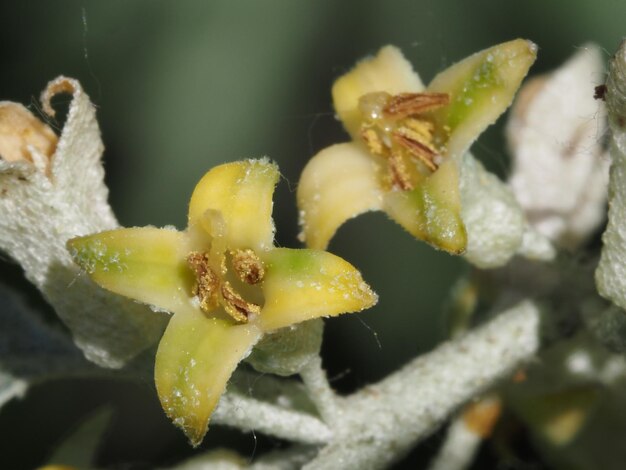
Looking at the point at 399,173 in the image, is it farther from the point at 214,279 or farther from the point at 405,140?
the point at 214,279

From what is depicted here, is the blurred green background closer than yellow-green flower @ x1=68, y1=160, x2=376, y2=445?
No

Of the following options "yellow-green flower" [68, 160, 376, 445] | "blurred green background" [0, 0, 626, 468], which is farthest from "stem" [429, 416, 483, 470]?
"yellow-green flower" [68, 160, 376, 445]

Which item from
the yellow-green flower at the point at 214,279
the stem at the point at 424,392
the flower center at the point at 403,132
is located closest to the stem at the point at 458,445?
the stem at the point at 424,392

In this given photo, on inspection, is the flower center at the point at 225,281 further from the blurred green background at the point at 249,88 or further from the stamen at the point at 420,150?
the blurred green background at the point at 249,88

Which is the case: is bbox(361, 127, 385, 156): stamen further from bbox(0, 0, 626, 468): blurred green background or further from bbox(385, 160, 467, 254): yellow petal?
bbox(0, 0, 626, 468): blurred green background

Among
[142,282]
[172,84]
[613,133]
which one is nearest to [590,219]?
[613,133]

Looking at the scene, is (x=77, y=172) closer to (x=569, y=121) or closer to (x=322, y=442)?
(x=322, y=442)

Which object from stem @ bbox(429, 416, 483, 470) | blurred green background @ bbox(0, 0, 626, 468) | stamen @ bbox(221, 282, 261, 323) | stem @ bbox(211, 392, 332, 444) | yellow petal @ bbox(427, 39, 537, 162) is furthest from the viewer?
blurred green background @ bbox(0, 0, 626, 468)
